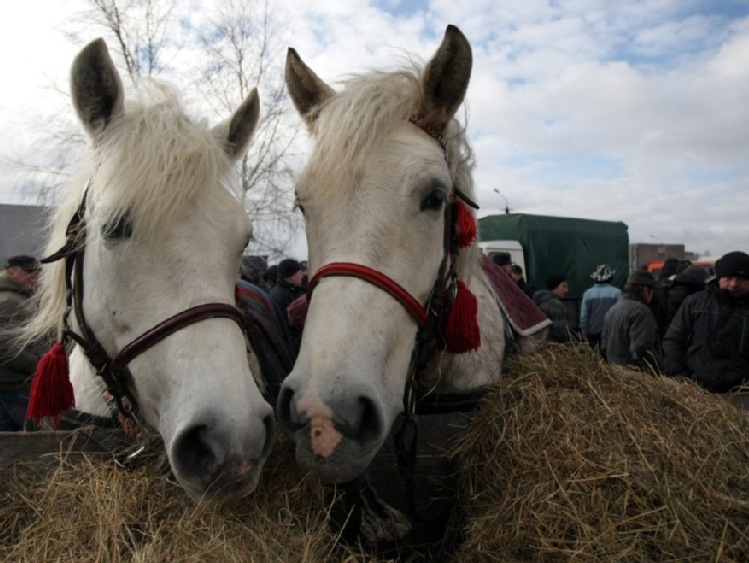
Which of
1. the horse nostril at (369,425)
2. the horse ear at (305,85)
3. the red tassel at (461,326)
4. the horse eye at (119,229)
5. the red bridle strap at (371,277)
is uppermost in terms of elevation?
the horse ear at (305,85)

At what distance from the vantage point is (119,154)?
2.09 m

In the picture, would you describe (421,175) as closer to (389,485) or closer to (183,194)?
(183,194)

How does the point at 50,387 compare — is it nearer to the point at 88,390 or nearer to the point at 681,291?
the point at 88,390

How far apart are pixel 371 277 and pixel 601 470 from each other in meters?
1.00

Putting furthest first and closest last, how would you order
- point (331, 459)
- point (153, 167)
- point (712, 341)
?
point (712, 341), point (153, 167), point (331, 459)

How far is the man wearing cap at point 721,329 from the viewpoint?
4453 millimetres

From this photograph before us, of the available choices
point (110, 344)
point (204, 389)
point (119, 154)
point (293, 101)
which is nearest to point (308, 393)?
point (204, 389)

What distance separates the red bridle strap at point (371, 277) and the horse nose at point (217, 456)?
607mm

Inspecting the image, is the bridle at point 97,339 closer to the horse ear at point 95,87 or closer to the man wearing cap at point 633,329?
the horse ear at point 95,87

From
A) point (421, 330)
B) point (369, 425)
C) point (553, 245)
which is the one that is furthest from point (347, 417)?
point (553, 245)

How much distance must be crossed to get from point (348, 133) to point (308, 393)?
1.09m

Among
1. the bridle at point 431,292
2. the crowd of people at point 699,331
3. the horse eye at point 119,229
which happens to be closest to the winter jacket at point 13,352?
the horse eye at point 119,229

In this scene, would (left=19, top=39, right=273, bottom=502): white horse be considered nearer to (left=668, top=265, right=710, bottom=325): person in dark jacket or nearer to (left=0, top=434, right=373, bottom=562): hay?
(left=0, top=434, right=373, bottom=562): hay

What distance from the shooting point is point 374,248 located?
206cm
